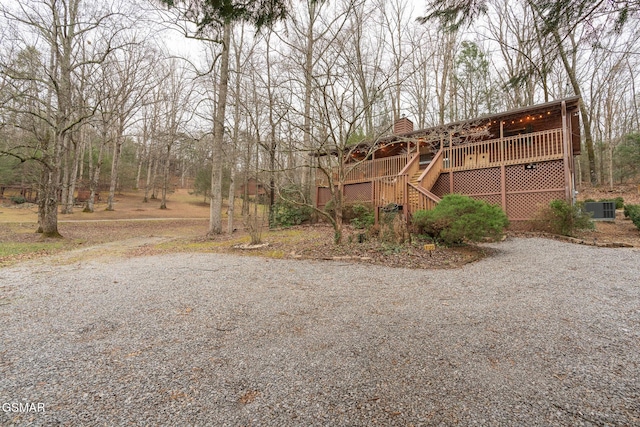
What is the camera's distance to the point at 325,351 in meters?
2.13

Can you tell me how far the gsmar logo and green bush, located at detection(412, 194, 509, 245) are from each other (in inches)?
270

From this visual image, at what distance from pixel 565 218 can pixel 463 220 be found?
4221 mm

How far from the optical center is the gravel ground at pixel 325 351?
1464mm

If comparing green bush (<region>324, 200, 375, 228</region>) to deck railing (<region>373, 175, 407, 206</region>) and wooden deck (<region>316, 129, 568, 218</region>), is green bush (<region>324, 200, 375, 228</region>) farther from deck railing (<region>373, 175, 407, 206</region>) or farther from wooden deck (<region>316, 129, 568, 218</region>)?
deck railing (<region>373, 175, 407, 206</region>)

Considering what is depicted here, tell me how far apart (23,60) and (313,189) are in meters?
12.9

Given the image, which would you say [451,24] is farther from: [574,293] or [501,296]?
[574,293]

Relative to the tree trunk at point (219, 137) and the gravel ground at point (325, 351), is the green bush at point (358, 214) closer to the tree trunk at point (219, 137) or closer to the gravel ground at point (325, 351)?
the tree trunk at point (219, 137)

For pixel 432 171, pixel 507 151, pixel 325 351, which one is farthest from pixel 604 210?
pixel 325 351

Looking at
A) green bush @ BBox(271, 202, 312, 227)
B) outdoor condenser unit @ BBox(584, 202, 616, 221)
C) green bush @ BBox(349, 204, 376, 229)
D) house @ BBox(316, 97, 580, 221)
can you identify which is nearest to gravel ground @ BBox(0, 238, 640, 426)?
house @ BBox(316, 97, 580, 221)

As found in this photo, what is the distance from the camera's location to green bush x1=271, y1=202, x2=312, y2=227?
1314 centimetres

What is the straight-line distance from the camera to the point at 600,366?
6.10ft

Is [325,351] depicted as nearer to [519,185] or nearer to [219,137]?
[219,137]

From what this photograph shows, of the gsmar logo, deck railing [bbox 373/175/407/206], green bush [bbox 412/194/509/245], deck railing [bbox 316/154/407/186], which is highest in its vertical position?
deck railing [bbox 316/154/407/186]

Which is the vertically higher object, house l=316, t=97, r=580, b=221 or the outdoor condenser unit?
house l=316, t=97, r=580, b=221
